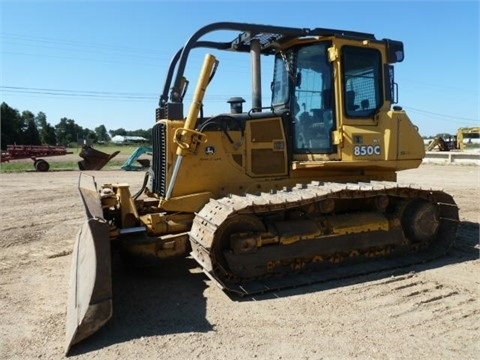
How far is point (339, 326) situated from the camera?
13.3 ft

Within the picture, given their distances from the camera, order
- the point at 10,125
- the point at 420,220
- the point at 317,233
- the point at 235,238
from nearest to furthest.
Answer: the point at 235,238, the point at 317,233, the point at 420,220, the point at 10,125

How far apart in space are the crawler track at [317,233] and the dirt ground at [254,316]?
0.29m

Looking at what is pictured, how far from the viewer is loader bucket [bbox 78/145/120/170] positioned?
75.7 ft

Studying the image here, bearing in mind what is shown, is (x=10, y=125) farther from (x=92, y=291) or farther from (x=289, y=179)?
(x=92, y=291)

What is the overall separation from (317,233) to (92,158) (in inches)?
788

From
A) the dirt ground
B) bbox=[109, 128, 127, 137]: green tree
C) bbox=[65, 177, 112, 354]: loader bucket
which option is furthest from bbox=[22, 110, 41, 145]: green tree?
bbox=[109, 128, 127, 137]: green tree

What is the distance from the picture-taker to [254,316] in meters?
4.30

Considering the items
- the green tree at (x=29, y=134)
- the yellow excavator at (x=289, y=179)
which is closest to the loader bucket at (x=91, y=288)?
the yellow excavator at (x=289, y=179)

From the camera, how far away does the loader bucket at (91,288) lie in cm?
375

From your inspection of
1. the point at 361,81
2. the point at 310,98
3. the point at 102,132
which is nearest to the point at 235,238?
the point at 310,98

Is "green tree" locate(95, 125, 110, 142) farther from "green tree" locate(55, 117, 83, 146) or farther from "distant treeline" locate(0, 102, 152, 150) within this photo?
"distant treeline" locate(0, 102, 152, 150)

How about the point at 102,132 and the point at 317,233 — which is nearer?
the point at 317,233

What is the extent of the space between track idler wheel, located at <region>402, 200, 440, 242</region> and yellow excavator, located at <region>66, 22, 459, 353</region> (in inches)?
0.8

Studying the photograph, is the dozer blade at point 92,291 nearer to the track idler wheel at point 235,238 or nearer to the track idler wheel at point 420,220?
the track idler wheel at point 235,238
